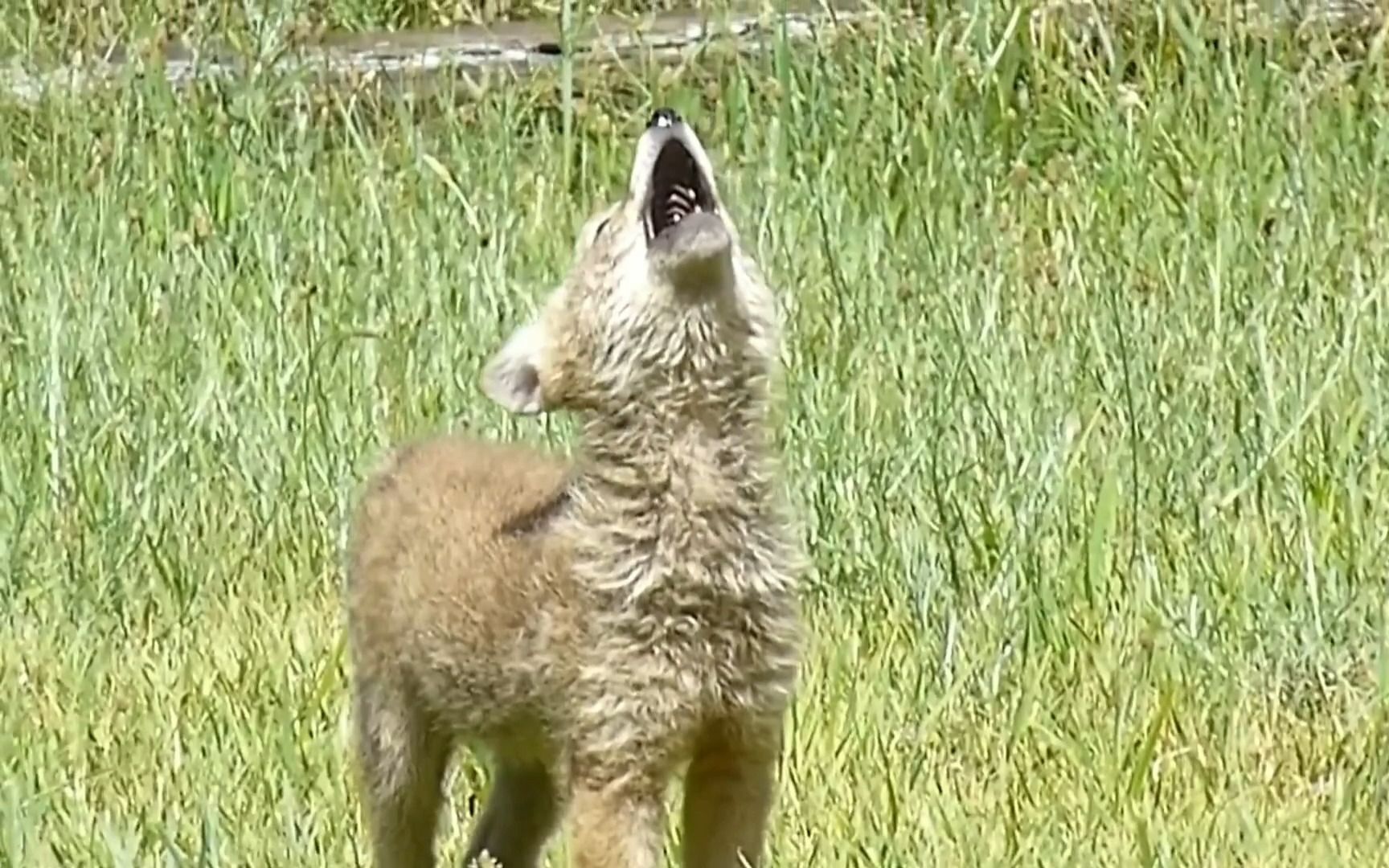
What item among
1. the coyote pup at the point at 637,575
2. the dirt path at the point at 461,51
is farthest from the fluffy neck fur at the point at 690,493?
the dirt path at the point at 461,51

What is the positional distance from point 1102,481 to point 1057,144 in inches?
109

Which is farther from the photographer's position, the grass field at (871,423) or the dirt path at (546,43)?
the dirt path at (546,43)

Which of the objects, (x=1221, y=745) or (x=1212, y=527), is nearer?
(x=1221, y=745)

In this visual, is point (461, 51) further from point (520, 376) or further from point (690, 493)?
point (690, 493)

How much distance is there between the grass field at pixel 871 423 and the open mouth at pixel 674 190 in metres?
0.98

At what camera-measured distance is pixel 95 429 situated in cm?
616

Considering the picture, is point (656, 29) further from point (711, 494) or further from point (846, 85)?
point (711, 494)

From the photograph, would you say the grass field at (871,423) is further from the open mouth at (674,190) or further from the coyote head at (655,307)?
the open mouth at (674,190)

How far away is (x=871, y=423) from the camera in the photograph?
604cm

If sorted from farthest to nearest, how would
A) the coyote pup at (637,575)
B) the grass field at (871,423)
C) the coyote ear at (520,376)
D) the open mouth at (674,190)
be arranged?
the grass field at (871,423) → the coyote ear at (520,376) → the open mouth at (674,190) → the coyote pup at (637,575)

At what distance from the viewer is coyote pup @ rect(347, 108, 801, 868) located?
3885mm

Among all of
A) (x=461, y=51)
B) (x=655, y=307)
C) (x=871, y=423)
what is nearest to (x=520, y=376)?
(x=655, y=307)

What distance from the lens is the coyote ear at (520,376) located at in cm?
417

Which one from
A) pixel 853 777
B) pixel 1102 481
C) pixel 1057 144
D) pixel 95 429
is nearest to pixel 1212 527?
pixel 1102 481
